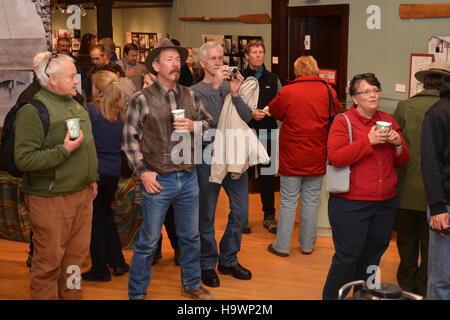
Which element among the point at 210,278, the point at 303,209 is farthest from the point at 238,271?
the point at 303,209

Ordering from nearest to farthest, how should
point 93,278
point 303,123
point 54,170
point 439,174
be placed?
point 439,174
point 54,170
point 93,278
point 303,123

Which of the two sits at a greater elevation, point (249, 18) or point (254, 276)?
point (249, 18)

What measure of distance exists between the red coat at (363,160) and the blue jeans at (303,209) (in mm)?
1591

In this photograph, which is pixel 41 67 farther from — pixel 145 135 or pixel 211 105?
pixel 211 105

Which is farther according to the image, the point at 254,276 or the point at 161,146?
the point at 254,276

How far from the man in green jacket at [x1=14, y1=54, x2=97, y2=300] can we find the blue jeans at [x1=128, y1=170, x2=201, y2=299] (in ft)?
1.40

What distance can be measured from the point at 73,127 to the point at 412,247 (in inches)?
101

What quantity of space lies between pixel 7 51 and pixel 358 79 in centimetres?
305

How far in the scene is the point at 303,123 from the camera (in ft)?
16.6

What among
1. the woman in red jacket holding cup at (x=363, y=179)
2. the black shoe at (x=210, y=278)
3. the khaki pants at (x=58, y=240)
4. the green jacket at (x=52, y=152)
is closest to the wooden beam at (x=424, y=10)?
the woman in red jacket holding cup at (x=363, y=179)

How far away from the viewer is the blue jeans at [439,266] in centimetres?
334

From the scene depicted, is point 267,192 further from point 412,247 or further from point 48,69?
point 48,69
